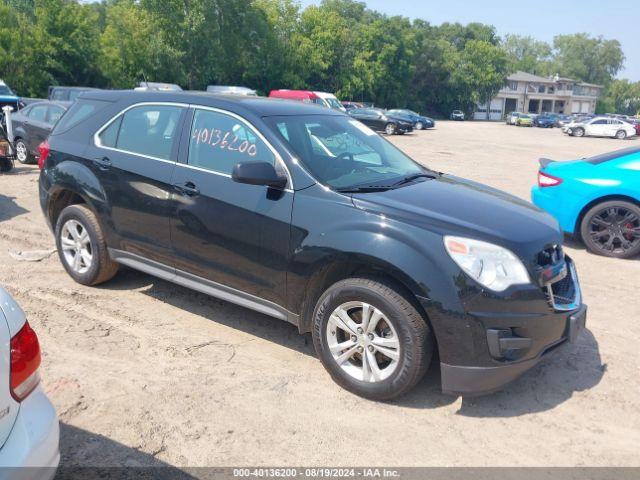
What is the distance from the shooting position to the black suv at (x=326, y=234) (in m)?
3.38

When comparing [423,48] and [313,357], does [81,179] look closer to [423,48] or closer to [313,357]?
[313,357]

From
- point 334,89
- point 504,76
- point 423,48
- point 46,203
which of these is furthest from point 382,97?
point 46,203

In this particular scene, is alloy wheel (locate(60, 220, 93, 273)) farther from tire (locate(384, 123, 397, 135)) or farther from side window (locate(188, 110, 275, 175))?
tire (locate(384, 123, 397, 135))

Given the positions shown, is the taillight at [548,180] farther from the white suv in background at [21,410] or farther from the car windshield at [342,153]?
the white suv in background at [21,410]

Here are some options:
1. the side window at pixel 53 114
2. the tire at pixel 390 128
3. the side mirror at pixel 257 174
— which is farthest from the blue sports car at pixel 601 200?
the tire at pixel 390 128

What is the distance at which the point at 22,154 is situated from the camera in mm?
13570

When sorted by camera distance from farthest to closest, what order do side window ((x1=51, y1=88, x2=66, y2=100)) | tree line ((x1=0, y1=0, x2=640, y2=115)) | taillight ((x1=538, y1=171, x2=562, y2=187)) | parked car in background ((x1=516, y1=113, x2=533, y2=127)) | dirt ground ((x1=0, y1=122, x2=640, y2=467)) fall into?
1. parked car in background ((x1=516, y1=113, x2=533, y2=127))
2. tree line ((x1=0, y1=0, x2=640, y2=115))
3. side window ((x1=51, y1=88, x2=66, y2=100))
4. taillight ((x1=538, y1=171, x2=562, y2=187))
5. dirt ground ((x1=0, y1=122, x2=640, y2=467))

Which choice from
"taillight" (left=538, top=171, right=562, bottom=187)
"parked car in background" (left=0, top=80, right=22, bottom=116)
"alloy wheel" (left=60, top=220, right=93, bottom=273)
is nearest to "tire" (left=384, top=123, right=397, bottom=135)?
"parked car in background" (left=0, top=80, right=22, bottom=116)

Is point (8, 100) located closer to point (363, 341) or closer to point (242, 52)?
point (363, 341)

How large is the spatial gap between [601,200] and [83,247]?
5.78m

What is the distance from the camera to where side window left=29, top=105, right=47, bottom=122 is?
1300 cm

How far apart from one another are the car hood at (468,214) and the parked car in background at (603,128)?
144 feet

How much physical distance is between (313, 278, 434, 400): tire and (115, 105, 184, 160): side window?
1923mm

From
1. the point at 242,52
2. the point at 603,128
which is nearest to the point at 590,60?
the point at 603,128
